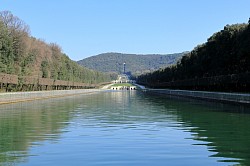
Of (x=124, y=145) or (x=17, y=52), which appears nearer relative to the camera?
(x=124, y=145)

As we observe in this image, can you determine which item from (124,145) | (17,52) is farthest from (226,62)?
(124,145)

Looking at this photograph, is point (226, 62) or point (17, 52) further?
point (17, 52)

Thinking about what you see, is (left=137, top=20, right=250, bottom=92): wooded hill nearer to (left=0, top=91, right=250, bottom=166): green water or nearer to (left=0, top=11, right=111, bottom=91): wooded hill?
(left=0, top=11, right=111, bottom=91): wooded hill

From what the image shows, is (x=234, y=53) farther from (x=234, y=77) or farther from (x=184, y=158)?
(x=184, y=158)

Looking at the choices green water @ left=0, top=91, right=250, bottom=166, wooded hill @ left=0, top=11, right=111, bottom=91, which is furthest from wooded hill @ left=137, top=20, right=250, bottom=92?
green water @ left=0, top=91, right=250, bottom=166

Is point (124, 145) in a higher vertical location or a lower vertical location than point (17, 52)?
lower

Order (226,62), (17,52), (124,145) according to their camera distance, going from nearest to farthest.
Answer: (124,145) < (226,62) < (17,52)

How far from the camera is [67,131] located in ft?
54.4

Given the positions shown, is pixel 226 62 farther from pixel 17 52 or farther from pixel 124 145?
pixel 124 145

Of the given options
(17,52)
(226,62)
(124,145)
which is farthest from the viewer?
(17,52)

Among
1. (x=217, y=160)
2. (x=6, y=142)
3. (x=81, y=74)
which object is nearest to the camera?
(x=217, y=160)

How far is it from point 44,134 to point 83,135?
4.54ft

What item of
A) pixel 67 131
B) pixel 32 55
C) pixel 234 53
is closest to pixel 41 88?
pixel 32 55

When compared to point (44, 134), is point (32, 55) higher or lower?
higher
